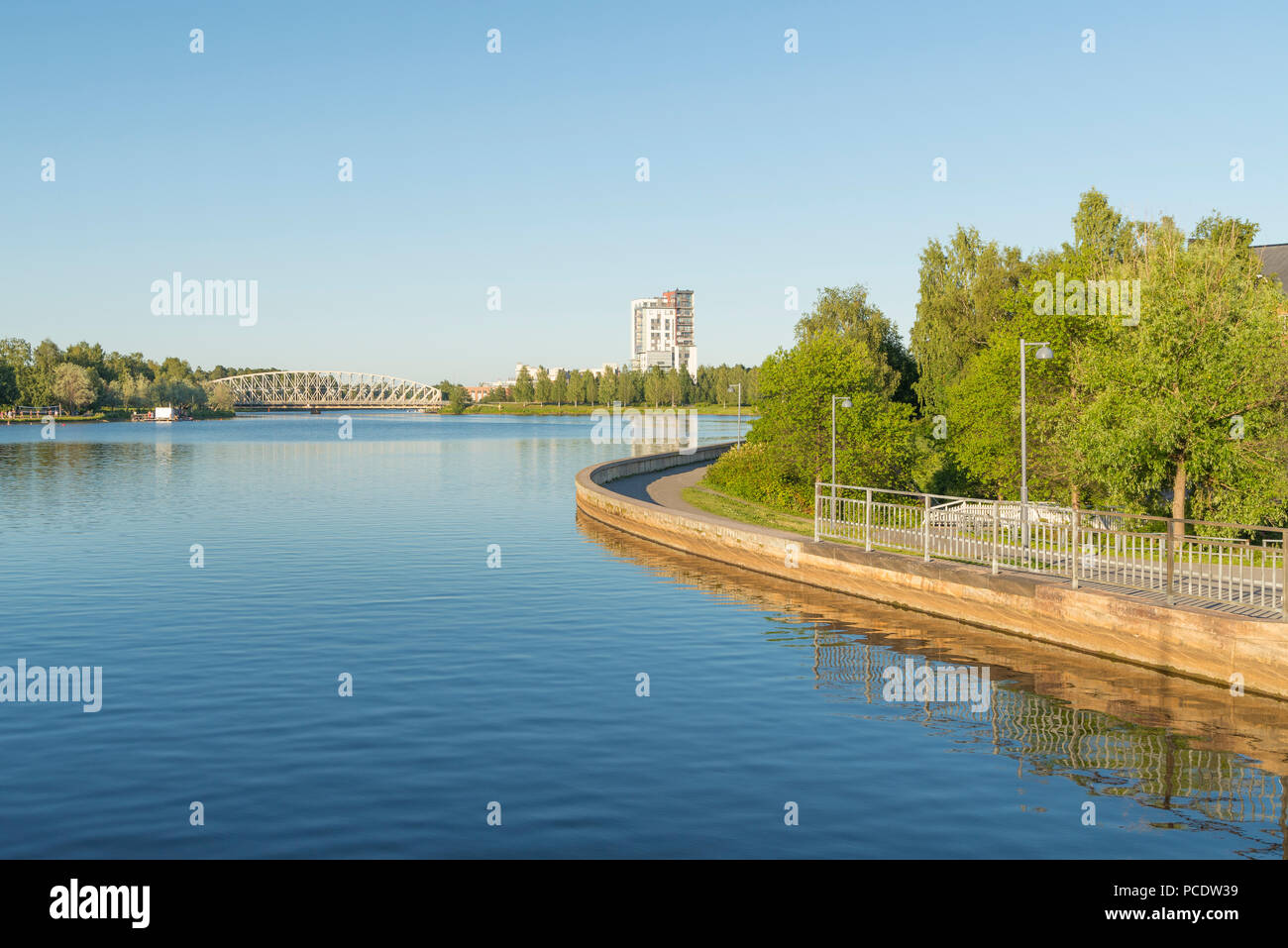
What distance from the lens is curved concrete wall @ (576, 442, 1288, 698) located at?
15180 mm

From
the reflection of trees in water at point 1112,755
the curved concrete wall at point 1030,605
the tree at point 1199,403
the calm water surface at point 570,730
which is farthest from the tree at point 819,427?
the reflection of trees in water at point 1112,755

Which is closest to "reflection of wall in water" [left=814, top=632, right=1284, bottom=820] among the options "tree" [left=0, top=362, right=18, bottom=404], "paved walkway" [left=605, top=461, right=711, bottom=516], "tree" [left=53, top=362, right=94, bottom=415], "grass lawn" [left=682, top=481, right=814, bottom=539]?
"grass lawn" [left=682, top=481, right=814, bottom=539]

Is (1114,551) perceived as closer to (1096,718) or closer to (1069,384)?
(1096,718)

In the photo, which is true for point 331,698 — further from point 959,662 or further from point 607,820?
point 959,662

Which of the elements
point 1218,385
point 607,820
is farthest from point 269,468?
point 607,820

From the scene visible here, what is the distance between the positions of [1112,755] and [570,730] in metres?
6.81

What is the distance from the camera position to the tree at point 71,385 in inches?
7318

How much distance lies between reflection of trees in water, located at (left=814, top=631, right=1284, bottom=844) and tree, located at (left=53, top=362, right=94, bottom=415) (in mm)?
201844

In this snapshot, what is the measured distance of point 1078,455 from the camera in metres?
28.2

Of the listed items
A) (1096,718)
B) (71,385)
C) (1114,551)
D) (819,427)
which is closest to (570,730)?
(1096,718)

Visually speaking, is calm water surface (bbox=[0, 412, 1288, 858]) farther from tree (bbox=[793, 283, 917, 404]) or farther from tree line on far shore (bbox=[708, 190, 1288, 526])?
tree (bbox=[793, 283, 917, 404])

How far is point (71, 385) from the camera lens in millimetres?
186125

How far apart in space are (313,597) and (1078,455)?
67.2 feet

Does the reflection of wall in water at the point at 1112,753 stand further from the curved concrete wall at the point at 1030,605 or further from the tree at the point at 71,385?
the tree at the point at 71,385
